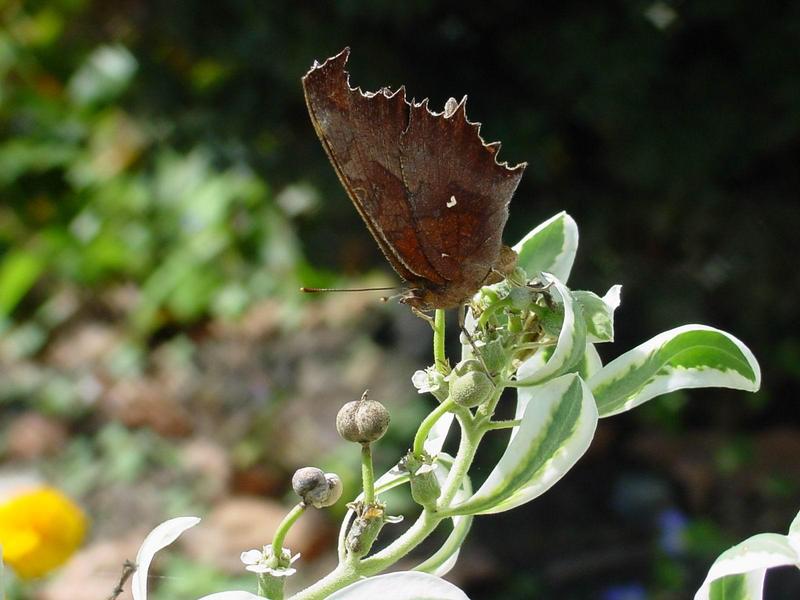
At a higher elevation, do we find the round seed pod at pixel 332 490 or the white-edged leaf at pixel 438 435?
the white-edged leaf at pixel 438 435

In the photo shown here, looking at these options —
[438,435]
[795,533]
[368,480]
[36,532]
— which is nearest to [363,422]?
[368,480]

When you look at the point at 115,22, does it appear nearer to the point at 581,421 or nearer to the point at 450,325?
the point at 450,325

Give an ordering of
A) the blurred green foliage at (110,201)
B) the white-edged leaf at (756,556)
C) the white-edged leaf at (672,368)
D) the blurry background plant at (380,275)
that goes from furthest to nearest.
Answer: the blurred green foliage at (110,201) → the blurry background plant at (380,275) → the white-edged leaf at (672,368) → the white-edged leaf at (756,556)

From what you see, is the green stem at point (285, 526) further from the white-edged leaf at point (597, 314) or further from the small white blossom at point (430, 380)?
the white-edged leaf at point (597, 314)

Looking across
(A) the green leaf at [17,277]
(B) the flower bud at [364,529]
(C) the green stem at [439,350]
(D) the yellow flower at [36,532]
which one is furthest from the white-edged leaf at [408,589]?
(A) the green leaf at [17,277]

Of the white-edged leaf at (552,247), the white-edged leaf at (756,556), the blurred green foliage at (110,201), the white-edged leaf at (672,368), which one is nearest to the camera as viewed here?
the white-edged leaf at (756,556)

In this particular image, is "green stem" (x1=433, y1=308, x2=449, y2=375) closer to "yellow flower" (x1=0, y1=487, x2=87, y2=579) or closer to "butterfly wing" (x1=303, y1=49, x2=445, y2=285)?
"butterfly wing" (x1=303, y1=49, x2=445, y2=285)
